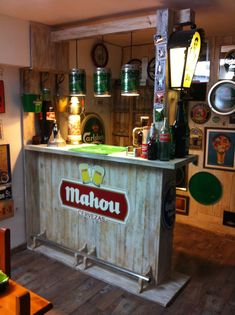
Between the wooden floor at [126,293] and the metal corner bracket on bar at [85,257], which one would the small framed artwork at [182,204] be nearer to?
the wooden floor at [126,293]

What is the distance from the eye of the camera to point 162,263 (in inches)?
102

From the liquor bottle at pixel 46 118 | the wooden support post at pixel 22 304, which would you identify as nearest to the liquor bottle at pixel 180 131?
the liquor bottle at pixel 46 118

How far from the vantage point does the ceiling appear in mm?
2312

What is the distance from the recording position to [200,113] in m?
3.81

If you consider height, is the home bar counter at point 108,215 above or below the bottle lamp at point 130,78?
below

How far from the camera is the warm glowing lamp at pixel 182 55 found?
212cm

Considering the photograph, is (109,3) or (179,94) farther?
(179,94)

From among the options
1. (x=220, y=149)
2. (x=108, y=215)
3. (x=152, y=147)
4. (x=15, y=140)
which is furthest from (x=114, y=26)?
(x=220, y=149)

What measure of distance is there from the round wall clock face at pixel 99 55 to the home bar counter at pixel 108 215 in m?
1.50

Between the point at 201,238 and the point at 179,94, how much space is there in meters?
1.95

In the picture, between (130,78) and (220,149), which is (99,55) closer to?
(130,78)

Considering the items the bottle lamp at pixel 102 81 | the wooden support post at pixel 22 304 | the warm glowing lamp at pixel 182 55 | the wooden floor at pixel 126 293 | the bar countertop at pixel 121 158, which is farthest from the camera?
the bottle lamp at pixel 102 81

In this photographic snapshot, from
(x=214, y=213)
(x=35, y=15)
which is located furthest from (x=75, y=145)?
(x=214, y=213)

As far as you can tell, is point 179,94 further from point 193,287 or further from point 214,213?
point 214,213
